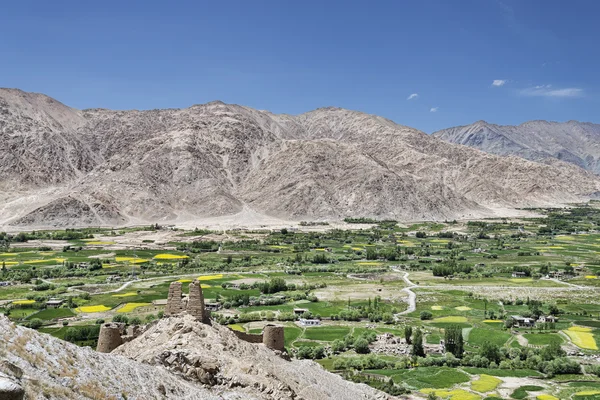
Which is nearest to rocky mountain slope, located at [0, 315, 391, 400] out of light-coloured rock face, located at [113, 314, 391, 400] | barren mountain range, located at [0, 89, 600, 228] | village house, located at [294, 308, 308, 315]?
light-coloured rock face, located at [113, 314, 391, 400]

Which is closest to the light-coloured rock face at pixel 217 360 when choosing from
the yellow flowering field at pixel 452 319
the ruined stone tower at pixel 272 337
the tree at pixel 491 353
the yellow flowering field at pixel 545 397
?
the ruined stone tower at pixel 272 337

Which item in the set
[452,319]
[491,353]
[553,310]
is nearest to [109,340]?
[491,353]

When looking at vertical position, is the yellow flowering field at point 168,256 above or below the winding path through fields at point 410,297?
above

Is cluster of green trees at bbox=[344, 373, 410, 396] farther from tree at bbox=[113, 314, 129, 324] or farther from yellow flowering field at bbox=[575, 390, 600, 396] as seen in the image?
tree at bbox=[113, 314, 129, 324]

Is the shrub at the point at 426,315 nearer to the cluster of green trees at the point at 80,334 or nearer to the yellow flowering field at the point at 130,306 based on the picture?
the yellow flowering field at the point at 130,306

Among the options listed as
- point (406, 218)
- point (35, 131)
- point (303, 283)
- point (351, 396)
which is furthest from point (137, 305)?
point (35, 131)

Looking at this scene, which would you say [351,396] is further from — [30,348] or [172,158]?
[172,158]

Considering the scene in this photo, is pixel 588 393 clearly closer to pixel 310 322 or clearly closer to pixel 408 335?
pixel 408 335
